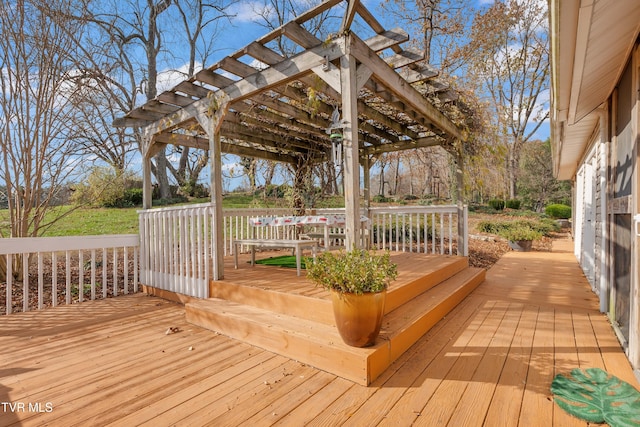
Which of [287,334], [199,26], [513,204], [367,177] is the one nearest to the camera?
[287,334]

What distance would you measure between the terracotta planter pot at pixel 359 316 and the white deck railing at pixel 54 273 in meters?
3.20

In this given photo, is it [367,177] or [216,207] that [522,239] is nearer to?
[367,177]

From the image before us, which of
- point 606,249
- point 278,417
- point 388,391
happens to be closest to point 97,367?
point 278,417

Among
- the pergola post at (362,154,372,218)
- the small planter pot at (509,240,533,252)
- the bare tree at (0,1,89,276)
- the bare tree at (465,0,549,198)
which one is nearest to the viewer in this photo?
the bare tree at (0,1,89,276)

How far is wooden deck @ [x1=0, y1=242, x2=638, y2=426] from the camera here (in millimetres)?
1709

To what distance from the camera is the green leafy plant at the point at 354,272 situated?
2.06 meters

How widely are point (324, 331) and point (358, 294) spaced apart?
589mm

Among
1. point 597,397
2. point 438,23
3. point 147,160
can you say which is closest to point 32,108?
point 147,160

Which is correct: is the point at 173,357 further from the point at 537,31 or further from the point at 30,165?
the point at 537,31

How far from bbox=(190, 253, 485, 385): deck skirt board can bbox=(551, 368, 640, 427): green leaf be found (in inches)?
39.1

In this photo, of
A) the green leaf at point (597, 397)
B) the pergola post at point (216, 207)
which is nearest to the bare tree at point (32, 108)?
the pergola post at point (216, 207)

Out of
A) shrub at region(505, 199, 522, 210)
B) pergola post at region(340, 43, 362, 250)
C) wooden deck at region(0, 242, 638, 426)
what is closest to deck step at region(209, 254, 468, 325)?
wooden deck at region(0, 242, 638, 426)

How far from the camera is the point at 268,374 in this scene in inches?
85.4

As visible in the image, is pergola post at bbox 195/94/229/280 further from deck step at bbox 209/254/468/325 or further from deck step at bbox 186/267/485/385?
deck step at bbox 186/267/485/385
